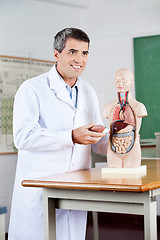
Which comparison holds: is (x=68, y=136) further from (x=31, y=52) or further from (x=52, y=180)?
(x=31, y=52)

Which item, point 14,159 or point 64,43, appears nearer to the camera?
point 64,43

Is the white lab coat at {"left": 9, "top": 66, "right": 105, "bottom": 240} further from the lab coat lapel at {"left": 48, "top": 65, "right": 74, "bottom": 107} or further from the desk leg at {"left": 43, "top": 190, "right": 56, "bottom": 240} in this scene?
the desk leg at {"left": 43, "top": 190, "right": 56, "bottom": 240}

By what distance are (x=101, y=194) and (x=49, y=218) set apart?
0.31 metres

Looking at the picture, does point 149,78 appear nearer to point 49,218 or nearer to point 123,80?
point 123,80

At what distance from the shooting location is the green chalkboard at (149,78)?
15.8 ft

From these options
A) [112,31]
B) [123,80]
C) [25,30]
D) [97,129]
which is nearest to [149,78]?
[112,31]

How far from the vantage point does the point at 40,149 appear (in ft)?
7.51

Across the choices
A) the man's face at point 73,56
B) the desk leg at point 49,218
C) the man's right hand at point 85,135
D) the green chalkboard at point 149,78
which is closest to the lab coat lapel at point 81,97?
the man's face at point 73,56

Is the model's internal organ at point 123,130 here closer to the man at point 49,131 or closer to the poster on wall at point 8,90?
the man at point 49,131

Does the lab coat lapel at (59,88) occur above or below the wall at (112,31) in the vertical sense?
below

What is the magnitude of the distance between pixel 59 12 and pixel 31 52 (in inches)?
25.6

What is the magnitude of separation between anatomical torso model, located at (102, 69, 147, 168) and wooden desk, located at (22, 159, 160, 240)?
0.43ft

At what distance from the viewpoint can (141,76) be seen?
491 cm

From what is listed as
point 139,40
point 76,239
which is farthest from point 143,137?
point 76,239
